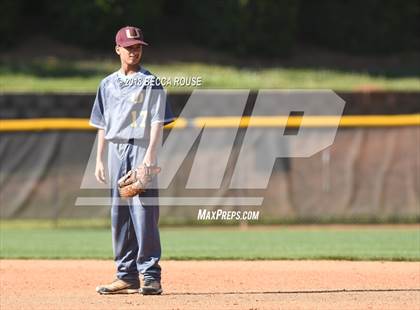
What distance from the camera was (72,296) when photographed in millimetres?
8227

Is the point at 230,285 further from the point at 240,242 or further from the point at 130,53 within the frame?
the point at 240,242

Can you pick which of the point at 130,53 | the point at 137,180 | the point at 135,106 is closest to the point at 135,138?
the point at 135,106

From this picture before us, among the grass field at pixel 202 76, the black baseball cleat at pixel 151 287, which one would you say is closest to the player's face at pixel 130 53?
the black baseball cleat at pixel 151 287

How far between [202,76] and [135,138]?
16926 millimetres

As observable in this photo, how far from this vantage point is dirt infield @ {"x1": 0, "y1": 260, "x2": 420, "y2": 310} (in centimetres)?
770

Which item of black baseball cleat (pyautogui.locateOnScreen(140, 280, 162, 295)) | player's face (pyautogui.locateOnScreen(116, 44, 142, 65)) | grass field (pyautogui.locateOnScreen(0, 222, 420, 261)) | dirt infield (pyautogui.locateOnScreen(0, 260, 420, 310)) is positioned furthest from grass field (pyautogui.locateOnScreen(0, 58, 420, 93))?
black baseball cleat (pyautogui.locateOnScreen(140, 280, 162, 295))

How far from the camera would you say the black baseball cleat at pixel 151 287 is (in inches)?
317

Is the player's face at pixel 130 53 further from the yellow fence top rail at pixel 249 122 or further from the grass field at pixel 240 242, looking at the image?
the yellow fence top rail at pixel 249 122

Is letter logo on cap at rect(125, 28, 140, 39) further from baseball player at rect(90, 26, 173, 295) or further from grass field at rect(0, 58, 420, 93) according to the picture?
grass field at rect(0, 58, 420, 93)

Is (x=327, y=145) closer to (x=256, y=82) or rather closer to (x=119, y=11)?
(x=256, y=82)

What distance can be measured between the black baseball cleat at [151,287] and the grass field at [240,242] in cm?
330

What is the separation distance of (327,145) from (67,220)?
174 inches

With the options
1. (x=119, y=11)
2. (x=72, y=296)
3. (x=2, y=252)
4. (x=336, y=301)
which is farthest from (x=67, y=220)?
(x=119, y=11)

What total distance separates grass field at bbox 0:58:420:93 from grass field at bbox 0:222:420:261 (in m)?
7.44
